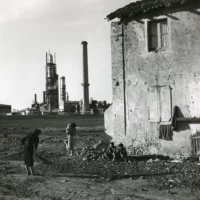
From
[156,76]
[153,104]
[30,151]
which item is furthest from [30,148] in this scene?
[156,76]

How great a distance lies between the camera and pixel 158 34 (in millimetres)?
13078

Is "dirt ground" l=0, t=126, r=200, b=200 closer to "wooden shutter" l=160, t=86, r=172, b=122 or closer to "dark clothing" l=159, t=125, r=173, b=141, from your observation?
"dark clothing" l=159, t=125, r=173, b=141

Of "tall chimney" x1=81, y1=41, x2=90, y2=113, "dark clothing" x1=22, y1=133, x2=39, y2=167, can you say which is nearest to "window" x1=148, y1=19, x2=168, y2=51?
"dark clothing" x1=22, y1=133, x2=39, y2=167

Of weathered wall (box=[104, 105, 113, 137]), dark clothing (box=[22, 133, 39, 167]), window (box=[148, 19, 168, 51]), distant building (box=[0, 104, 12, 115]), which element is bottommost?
dark clothing (box=[22, 133, 39, 167])

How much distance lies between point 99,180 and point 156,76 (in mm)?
5447

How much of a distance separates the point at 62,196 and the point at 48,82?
55.4 metres

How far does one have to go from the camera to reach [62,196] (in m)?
7.48

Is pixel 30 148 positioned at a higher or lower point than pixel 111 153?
higher

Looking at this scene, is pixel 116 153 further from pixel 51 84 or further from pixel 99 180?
pixel 51 84

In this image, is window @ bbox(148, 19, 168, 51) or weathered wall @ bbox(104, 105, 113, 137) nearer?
window @ bbox(148, 19, 168, 51)

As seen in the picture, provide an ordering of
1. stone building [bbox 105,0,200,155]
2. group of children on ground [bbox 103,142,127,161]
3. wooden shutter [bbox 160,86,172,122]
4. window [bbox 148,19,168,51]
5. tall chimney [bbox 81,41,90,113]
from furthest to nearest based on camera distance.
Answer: tall chimney [bbox 81,41,90,113] < window [bbox 148,19,168,51] < wooden shutter [bbox 160,86,172,122] < group of children on ground [bbox 103,142,127,161] < stone building [bbox 105,0,200,155]

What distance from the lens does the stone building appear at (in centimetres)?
1216

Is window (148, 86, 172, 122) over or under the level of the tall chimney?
under

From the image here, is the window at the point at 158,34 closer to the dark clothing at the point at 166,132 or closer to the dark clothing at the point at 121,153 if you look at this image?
the dark clothing at the point at 166,132
